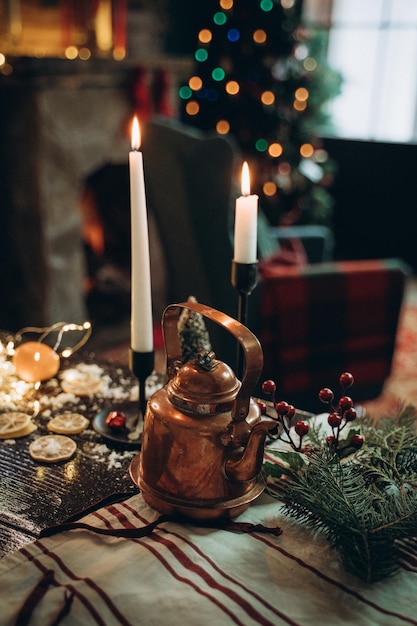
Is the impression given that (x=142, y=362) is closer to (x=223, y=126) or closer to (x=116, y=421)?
(x=116, y=421)

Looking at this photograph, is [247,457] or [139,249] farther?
[139,249]

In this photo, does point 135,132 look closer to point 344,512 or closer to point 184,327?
point 184,327

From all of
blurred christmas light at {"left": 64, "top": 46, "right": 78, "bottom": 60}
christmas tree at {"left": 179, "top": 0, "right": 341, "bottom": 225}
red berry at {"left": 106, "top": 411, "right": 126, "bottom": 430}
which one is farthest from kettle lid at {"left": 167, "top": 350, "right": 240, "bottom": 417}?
christmas tree at {"left": 179, "top": 0, "right": 341, "bottom": 225}

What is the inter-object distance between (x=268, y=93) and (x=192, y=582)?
3.42 meters

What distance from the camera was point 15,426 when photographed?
958 mm

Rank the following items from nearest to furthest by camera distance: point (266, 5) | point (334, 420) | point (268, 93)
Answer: point (334, 420) → point (266, 5) → point (268, 93)

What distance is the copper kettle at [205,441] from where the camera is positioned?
720 mm

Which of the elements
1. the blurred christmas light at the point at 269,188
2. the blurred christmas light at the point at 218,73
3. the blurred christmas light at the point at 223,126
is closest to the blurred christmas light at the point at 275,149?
the blurred christmas light at the point at 269,188

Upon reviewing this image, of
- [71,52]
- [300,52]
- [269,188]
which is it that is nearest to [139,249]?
[71,52]

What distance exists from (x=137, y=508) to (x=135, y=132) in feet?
1.62

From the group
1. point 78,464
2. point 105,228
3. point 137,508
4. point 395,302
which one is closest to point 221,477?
point 137,508

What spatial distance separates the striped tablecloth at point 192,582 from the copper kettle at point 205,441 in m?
0.03

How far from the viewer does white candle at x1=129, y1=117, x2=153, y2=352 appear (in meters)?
0.86

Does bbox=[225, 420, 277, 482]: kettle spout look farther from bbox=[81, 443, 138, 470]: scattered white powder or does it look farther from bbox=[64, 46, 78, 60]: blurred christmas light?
bbox=[64, 46, 78, 60]: blurred christmas light
